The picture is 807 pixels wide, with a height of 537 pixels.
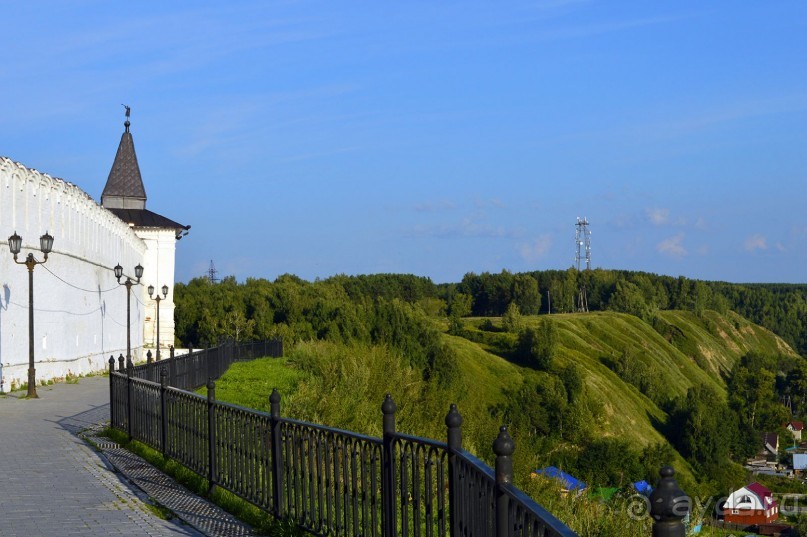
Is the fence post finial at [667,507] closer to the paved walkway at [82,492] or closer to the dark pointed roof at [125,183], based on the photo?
the paved walkway at [82,492]

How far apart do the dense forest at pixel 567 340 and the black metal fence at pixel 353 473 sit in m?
14.1

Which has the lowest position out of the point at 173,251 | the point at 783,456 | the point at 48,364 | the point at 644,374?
the point at 783,456

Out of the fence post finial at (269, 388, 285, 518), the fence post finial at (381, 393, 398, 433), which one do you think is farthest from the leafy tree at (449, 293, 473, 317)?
the fence post finial at (381, 393, 398, 433)

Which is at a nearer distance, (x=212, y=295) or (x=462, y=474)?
(x=462, y=474)

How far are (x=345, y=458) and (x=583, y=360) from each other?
105254 millimetres

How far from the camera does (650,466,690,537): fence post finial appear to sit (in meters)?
2.69

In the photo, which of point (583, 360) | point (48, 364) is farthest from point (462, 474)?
point (583, 360)

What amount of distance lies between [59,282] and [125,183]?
27.2 meters

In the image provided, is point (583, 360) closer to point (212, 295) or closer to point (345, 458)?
point (212, 295)

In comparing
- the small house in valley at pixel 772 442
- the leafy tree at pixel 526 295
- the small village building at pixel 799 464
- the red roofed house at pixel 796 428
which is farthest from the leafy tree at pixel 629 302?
the small village building at pixel 799 464

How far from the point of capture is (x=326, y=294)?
2793 inches

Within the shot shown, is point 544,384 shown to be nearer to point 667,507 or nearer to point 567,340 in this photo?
point 567,340

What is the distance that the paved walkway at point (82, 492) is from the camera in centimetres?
817

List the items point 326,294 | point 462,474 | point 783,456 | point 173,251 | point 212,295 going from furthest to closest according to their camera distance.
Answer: point 783,456
point 326,294
point 212,295
point 173,251
point 462,474
